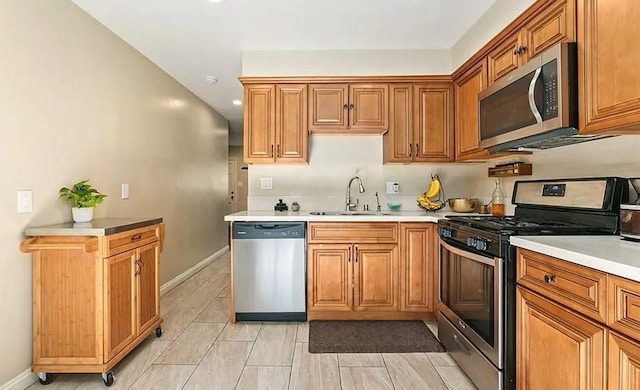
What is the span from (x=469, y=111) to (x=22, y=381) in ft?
11.6

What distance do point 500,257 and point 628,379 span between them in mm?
732

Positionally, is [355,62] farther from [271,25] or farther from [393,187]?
[393,187]

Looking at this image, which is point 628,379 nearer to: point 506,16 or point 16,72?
point 506,16

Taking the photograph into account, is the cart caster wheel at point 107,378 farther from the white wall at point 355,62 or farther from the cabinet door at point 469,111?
the cabinet door at point 469,111

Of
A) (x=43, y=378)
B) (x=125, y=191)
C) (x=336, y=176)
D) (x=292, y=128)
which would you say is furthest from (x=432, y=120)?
(x=43, y=378)

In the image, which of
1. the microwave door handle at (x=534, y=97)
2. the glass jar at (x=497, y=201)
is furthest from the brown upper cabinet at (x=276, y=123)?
the microwave door handle at (x=534, y=97)

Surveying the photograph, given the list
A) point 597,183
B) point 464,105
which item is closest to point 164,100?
point 464,105

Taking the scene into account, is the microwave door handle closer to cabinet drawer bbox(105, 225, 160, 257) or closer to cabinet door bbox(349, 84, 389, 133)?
cabinet door bbox(349, 84, 389, 133)

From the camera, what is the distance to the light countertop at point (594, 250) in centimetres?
113

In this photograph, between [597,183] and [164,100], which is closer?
[597,183]

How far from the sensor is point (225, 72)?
13.3ft

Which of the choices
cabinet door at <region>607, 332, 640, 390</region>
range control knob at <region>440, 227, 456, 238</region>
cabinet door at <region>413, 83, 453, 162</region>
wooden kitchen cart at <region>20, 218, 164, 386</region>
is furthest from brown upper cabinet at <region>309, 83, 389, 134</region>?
cabinet door at <region>607, 332, 640, 390</region>

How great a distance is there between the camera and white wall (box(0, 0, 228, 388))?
203 centimetres

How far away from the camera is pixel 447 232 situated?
8.16 ft
